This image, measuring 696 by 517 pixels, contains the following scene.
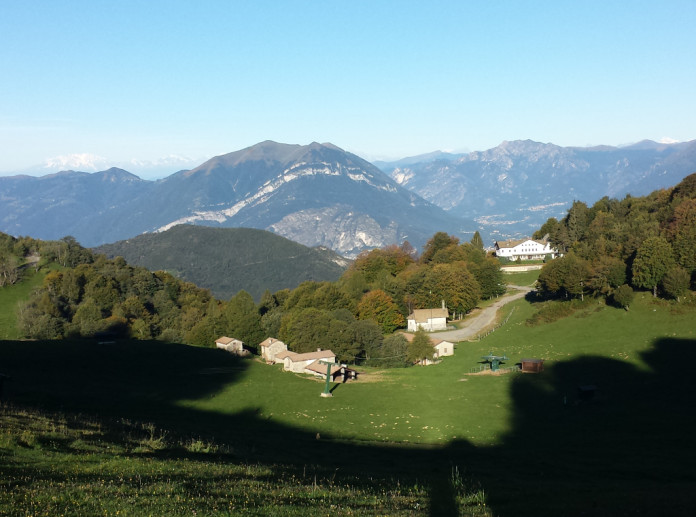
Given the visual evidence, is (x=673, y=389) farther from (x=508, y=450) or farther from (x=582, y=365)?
(x=508, y=450)

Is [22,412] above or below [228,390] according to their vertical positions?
above

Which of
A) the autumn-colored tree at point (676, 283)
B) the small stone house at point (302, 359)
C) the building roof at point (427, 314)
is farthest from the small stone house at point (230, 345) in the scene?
the autumn-colored tree at point (676, 283)

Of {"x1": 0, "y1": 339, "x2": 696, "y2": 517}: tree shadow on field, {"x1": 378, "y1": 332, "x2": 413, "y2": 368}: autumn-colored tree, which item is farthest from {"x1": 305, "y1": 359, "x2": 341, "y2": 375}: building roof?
{"x1": 378, "y1": 332, "x2": 413, "y2": 368}: autumn-colored tree

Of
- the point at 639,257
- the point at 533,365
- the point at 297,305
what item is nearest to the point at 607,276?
the point at 639,257

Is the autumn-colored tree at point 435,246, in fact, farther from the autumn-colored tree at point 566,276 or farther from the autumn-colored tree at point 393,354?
the autumn-colored tree at point 393,354

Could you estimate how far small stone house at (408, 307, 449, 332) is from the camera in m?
96.0

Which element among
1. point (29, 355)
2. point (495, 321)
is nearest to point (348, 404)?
point (29, 355)

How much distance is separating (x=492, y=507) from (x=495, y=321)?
3093 inches

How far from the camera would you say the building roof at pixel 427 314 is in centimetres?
9688

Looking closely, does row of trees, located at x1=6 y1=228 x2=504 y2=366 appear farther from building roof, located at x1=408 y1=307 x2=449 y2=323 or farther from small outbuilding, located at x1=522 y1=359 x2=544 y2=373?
small outbuilding, located at x1=522 y1=359 x2=544 y2=373

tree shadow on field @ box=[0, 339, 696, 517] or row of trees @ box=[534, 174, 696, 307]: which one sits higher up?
row of trees @ box=[534, 174, 696, 307]

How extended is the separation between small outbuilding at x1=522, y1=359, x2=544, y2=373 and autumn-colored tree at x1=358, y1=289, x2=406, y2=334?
1562 inches

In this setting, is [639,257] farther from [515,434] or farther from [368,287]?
[368,287]

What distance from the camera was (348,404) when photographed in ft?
169
